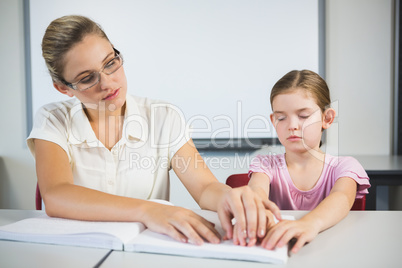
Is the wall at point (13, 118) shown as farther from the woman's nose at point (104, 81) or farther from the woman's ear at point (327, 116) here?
the woman's ear at point (327, 116)

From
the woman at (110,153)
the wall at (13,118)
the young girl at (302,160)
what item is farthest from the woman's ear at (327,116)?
the wall at (13,118)

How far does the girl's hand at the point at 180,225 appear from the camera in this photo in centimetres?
71

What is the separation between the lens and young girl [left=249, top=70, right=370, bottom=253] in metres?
1.20

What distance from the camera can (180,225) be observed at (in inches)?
28.6

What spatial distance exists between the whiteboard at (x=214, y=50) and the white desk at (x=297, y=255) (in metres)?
1.79

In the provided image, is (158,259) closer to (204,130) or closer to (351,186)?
(351,186)

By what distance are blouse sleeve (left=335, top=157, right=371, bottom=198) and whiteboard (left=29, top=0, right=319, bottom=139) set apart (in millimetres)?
1354

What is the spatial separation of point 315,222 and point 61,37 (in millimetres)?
887

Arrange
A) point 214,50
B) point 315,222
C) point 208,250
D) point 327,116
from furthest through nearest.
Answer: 1. point 214,50
2. point 327,116
3. point 315,222
4. point 208,250

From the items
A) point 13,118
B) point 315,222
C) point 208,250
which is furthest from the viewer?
point 13,118

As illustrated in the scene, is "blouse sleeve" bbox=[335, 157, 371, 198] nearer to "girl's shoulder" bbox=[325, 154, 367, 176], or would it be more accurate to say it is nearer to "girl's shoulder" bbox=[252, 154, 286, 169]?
"girl's shoulder" bbox=[325, 154, 367, 176]

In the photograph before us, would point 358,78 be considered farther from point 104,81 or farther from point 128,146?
point 104,81


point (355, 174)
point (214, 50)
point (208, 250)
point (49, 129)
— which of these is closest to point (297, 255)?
point (208, 250)

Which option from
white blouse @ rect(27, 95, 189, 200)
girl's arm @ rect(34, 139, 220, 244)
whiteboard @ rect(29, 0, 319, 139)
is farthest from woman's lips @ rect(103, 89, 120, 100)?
whiteboard @ rect(29, 0, 319, 139)
